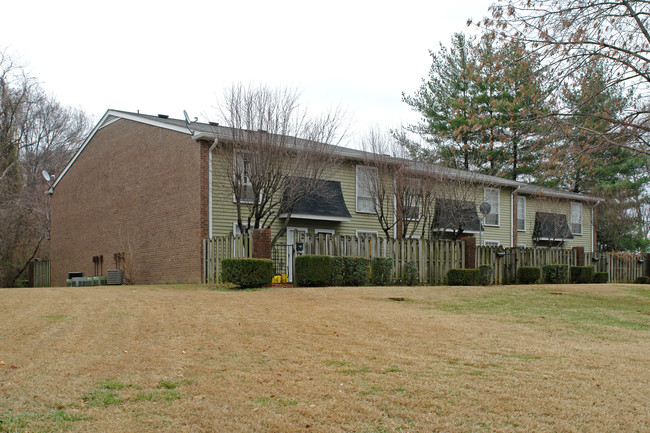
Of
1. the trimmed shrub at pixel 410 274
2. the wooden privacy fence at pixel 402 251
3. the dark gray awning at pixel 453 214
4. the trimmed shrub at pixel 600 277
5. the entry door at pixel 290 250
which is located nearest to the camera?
the wooden privacy fence at pixel 402 251

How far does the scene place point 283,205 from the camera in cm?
1927

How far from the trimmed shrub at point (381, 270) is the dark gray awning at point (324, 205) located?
Result: 3.39 m

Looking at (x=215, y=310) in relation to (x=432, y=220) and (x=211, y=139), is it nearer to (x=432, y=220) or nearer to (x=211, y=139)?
(x=211, y=139)

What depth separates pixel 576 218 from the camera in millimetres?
33906

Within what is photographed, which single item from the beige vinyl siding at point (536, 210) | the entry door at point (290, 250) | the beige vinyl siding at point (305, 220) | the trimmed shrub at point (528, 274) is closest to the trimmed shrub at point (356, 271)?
the entry door at point (290, 250)

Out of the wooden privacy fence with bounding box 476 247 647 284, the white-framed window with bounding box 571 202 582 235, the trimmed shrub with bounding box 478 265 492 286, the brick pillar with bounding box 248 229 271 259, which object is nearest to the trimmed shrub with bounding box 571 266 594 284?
the wooden privacy fence with bounding box 476 247 647 284

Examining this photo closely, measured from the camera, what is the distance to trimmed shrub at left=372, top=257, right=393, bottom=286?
1830cm

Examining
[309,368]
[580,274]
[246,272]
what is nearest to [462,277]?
[580,274]

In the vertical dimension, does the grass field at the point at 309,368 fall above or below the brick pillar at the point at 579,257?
below

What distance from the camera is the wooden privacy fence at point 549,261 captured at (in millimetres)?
22469

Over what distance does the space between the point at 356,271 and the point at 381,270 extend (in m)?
1.18

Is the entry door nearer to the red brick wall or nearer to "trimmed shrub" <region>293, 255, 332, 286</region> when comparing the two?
"trimmed shrub" <region>293, 255, 332, 286</region>

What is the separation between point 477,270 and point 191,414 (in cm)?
→ 1677

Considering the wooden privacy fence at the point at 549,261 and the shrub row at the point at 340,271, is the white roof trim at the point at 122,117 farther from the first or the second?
the wooden privacy fence at the point at 549,261
